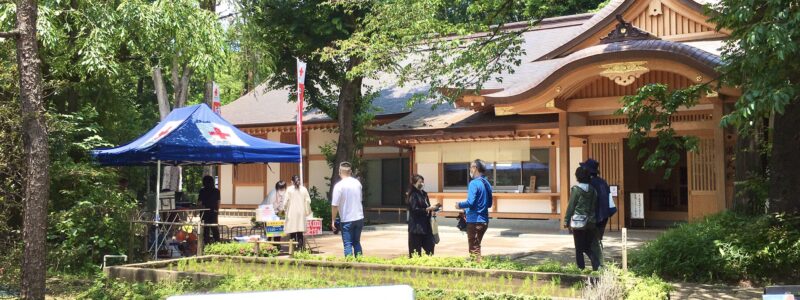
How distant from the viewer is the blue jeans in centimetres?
960

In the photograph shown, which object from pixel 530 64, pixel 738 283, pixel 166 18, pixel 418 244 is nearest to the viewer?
pixel 738 283

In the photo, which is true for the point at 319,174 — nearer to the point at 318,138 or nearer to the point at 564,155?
the point at 318,138

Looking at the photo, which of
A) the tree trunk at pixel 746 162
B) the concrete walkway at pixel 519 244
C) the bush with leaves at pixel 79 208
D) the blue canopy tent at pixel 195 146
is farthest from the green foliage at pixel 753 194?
the bush with leaves at pixel 79 208

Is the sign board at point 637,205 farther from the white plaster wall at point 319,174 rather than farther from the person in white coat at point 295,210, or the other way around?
the white plaster wall at point 319,174

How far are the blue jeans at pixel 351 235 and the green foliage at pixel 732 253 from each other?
12.4ft

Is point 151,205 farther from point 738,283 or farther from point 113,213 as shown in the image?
point 738,283

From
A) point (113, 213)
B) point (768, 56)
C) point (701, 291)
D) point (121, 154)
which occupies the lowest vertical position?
point (701, 291)

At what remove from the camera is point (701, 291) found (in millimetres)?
7961

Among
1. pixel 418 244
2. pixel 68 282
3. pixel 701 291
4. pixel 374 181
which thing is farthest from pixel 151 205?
pixel 374 181

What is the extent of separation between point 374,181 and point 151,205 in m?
11.7

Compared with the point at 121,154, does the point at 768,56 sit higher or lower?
higher

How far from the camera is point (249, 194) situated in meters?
25.2

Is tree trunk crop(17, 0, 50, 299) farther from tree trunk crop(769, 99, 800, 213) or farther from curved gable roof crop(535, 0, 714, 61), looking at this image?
curved gable roof crop(535, 0, 714, 61)

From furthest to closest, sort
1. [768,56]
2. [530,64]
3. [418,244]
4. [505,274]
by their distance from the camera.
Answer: [530,64] → [418,244] → [505,274] → [768,56]
